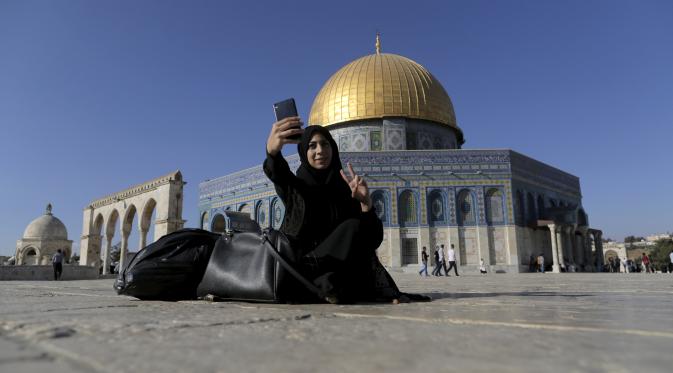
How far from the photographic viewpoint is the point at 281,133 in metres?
2.50

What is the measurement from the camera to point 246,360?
30.3 inches

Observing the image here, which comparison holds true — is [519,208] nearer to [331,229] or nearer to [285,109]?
[331,229]

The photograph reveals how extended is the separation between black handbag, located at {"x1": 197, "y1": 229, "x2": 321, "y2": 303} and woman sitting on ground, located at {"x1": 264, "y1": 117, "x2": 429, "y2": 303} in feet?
0.25

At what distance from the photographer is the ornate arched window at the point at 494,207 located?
17578 millimetres

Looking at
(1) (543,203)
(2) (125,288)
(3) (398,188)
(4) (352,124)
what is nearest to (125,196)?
(4) (352,124)

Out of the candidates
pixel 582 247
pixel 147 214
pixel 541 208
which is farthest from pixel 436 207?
pixel 147 214

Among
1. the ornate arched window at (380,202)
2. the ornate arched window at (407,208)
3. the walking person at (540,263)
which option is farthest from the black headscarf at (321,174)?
the walking person at (540,263)

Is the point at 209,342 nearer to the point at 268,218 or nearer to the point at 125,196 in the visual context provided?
the point at 268,218

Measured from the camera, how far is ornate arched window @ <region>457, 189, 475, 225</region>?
17.6 m

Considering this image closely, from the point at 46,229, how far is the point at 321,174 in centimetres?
3860

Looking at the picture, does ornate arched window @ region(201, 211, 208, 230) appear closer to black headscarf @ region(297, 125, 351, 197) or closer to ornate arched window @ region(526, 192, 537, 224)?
ornate arched window @ region(526, 192, 537, 224)

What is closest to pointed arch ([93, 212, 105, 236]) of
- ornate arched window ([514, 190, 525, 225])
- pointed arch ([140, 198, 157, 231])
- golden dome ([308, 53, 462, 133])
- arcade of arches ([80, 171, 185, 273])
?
arcade of arches ([80, 171, 185, 273])

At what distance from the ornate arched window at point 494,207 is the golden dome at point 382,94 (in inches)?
181

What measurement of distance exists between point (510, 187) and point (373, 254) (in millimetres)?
16596
